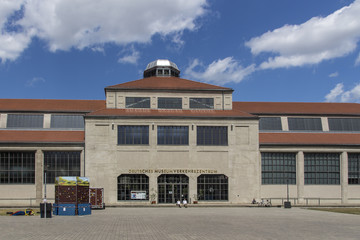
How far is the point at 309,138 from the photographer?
64.4m

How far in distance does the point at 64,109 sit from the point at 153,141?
15.5 metres

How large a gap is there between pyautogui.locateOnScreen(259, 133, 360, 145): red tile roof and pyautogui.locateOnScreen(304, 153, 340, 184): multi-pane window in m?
1.92

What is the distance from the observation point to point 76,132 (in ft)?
207

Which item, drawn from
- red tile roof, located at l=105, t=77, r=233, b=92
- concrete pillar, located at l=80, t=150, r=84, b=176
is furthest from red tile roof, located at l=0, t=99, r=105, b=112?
concrete pillar, located at l=80, t=150, r=84, b=176

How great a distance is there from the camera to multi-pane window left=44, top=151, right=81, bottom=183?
59.0m

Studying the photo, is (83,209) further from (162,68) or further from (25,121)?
(162,68)

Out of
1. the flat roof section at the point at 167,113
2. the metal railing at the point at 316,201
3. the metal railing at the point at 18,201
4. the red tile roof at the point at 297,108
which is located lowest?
the metal railing at the point at 316,201

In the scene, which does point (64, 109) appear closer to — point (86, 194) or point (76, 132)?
point (76, 132)

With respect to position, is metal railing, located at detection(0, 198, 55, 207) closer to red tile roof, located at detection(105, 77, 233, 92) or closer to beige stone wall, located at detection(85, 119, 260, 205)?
beige stone wall, located at detection(85, 119, 260, 205)

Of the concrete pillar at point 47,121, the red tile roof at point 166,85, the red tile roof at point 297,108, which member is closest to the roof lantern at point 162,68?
the red tile roof at point 166,85

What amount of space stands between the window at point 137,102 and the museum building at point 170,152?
0.15m

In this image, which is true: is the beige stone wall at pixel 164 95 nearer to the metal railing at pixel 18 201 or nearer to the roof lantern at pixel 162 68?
the roof lantern at pixel 162 68

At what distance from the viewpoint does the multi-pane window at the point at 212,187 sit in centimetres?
5959

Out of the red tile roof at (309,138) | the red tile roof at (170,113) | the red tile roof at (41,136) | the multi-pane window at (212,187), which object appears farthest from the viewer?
the red tile roof at (309,138)
